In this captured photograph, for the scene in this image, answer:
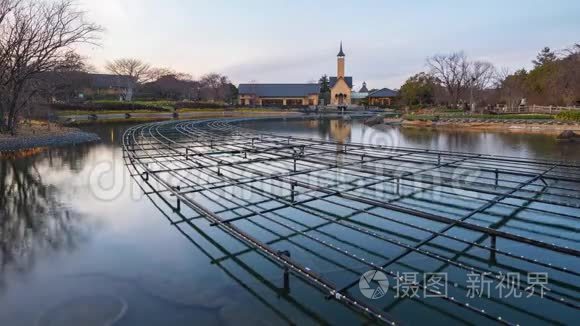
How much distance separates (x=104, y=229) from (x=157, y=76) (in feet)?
132

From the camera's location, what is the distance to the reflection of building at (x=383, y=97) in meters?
43.9

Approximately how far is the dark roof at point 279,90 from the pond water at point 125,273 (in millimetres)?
39946

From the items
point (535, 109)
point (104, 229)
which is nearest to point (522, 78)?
point (535, 109)

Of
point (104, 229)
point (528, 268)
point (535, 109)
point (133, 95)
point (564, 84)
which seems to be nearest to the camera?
point (528, 268)

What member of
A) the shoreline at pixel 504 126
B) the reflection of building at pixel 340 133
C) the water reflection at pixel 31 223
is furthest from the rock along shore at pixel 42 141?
the shoreline at pixel 504 126

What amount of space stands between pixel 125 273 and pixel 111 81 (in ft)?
137

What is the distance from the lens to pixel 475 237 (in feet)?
12.9

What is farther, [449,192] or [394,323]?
[449,192]

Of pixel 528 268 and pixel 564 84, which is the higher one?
pixel 564 84

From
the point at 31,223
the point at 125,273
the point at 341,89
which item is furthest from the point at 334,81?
the point at 125,273

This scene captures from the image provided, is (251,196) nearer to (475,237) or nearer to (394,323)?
(475,237)

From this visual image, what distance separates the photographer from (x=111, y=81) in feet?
130

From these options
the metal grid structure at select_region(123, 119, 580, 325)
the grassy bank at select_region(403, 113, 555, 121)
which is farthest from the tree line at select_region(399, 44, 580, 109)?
the metal grid structure at select_region(123, 119, 580, 325)

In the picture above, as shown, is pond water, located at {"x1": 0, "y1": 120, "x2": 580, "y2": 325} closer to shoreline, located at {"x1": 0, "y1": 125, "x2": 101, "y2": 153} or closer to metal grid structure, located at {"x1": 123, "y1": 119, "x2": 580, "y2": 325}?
metal grid structure, located at {"x1": 123, "y1": 119, "x2": 580, "y2": 325}
